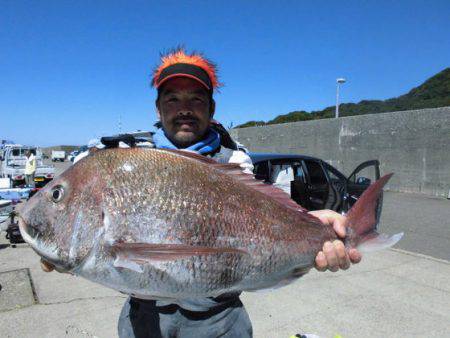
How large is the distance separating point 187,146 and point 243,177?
0.57 m

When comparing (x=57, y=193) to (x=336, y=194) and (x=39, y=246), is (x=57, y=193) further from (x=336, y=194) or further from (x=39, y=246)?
(x=336, y=194)

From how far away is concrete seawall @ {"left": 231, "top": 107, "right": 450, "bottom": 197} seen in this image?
49.4 ft

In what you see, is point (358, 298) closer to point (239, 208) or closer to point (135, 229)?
point (239, 208)

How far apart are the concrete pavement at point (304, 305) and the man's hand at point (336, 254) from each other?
192cm

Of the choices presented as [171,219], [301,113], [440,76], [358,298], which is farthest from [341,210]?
[440,76]

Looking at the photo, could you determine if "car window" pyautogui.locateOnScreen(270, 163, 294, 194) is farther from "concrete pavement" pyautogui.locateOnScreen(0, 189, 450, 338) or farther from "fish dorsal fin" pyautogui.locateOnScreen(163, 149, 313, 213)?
"fish dorsal fin" pyautogui.locateOnScreen(163, 149, 313, 213)

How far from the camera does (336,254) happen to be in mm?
1722

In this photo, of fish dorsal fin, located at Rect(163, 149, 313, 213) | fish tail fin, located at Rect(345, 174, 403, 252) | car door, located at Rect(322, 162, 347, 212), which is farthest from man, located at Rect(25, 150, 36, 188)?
fish tail fin, located at Rect(345, 174, 403, 252)

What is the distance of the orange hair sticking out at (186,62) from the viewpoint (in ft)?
6.87

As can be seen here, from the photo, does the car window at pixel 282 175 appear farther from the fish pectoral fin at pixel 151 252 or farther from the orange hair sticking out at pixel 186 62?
the fish pectoral fin at pixel 151 252

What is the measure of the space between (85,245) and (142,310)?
0.85 m

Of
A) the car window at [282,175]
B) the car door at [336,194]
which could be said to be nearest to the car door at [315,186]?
the car door at [336,194]

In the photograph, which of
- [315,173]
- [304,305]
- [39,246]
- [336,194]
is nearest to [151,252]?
[39,246]

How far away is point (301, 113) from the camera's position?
52.1 meters
